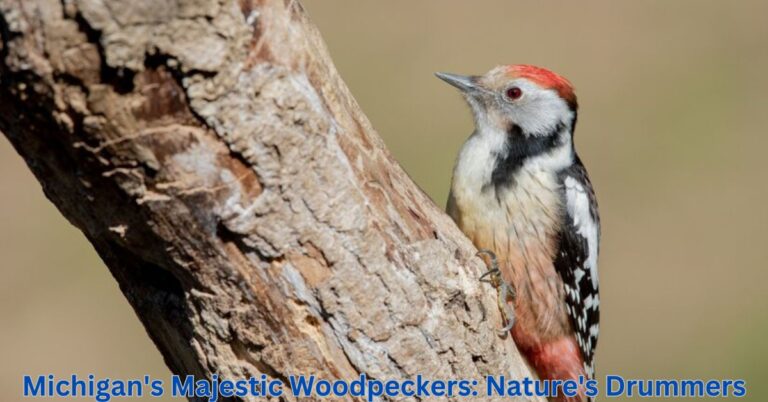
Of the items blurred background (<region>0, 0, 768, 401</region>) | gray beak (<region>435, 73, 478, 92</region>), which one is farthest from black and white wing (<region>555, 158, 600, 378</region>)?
blurred background (<region>0, 0, 768, 401</region>)

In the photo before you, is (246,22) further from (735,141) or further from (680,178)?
(735,141)

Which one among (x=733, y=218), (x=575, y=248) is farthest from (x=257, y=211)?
(x=733, y=218)

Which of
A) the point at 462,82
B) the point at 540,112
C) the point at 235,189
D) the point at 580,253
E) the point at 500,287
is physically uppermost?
the point at 462,82

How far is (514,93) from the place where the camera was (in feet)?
15.8

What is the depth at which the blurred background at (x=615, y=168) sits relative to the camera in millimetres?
8383

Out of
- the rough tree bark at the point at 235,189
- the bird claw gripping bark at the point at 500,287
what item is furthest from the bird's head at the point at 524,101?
the rough tree bark at the point at 235,189

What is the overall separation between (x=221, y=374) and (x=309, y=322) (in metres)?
0.32

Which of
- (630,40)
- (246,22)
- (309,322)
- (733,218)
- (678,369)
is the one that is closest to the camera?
(246,22)

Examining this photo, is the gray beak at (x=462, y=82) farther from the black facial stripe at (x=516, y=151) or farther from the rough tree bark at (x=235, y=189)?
the rough tree bark at (x=235, y=189)

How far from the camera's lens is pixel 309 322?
2887 millimetres

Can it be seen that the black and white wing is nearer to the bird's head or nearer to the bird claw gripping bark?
the bird's head

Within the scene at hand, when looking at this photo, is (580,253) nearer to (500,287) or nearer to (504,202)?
(504,202)

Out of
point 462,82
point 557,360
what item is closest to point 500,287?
point 557,360

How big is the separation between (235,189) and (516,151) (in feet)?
6.93
